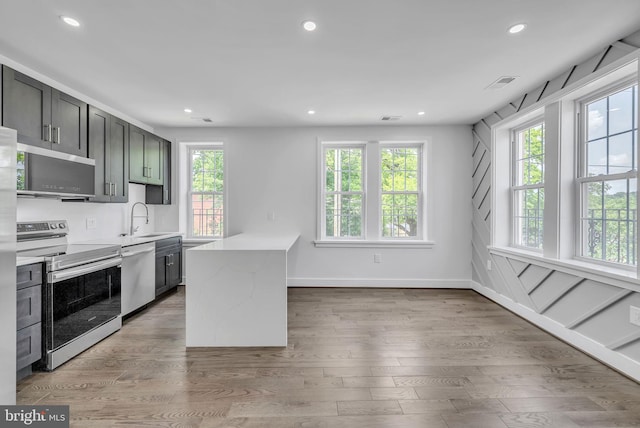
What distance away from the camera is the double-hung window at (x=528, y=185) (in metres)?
3.37

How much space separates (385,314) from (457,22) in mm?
2822

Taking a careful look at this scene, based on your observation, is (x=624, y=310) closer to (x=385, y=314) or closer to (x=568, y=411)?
(x=568, y=411)

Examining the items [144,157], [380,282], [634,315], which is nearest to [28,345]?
[144,157]

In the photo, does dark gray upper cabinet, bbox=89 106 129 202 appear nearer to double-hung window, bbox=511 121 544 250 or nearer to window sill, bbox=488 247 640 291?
window sill, bbox=488 247 640 291

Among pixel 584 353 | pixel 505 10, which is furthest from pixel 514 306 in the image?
pixel 505 10

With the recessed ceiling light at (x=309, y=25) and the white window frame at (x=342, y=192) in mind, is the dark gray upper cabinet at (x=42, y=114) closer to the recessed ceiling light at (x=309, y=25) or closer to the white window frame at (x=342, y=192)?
the recessed ceiling light at (x=309, y=25)

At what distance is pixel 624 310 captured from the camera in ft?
7.27

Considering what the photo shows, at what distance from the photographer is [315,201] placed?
14.9 feet

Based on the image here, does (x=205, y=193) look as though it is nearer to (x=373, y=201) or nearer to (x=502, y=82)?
(x=373, y=201)

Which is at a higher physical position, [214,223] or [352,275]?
[214,223]

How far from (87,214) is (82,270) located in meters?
1.24

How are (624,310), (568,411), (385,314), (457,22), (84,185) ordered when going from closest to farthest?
(568,411) < (457,22) < (624,310) < (84,185) < (385,314)

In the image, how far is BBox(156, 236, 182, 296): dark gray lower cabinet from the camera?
380 centimetres

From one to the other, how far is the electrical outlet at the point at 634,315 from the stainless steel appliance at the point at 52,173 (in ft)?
15.1
